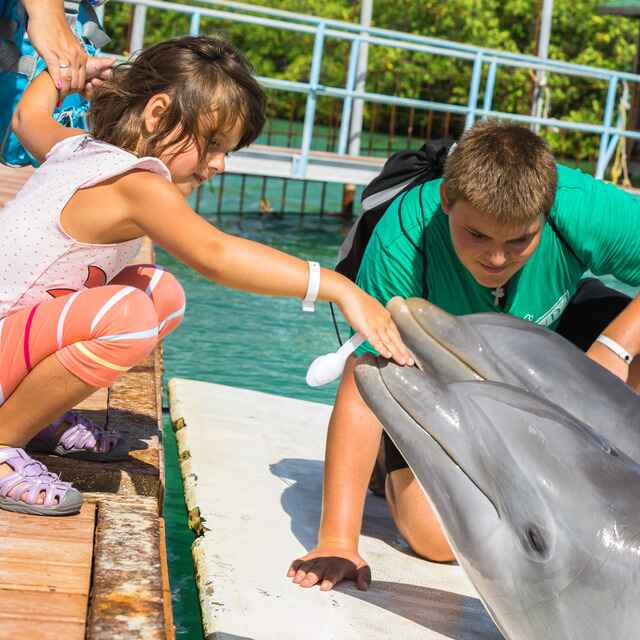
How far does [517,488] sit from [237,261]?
3.06 ft

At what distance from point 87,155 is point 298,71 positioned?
132ft

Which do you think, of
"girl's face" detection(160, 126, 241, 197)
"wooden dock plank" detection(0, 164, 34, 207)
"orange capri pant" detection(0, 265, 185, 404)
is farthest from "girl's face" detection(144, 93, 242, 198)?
"wooden dock plank" detection(0, 164, 34, 207)

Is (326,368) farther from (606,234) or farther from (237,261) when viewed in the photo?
(606,234)

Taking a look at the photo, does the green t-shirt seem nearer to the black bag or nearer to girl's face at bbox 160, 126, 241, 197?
the black bag

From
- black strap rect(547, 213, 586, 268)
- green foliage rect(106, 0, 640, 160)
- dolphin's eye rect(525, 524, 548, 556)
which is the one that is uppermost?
green foliage rect(106, 0, 640, 160)

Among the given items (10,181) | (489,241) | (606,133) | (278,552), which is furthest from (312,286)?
(606,133)

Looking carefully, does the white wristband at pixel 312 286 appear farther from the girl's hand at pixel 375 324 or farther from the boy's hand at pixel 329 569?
the boy's hand at pixel 329 569

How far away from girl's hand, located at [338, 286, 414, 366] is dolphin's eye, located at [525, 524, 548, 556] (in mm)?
448

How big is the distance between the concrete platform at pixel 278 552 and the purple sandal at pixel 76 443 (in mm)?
314

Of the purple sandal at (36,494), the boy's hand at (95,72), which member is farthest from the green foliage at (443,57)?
the purple sandal at (36,494)

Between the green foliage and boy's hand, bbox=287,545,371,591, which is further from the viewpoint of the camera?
the green foliage

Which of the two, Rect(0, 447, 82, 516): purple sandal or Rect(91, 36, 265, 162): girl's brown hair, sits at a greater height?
Rect(91, 36, 265, 162): girl's brown hair

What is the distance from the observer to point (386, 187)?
4.11 m

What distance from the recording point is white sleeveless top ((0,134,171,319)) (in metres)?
3.31
